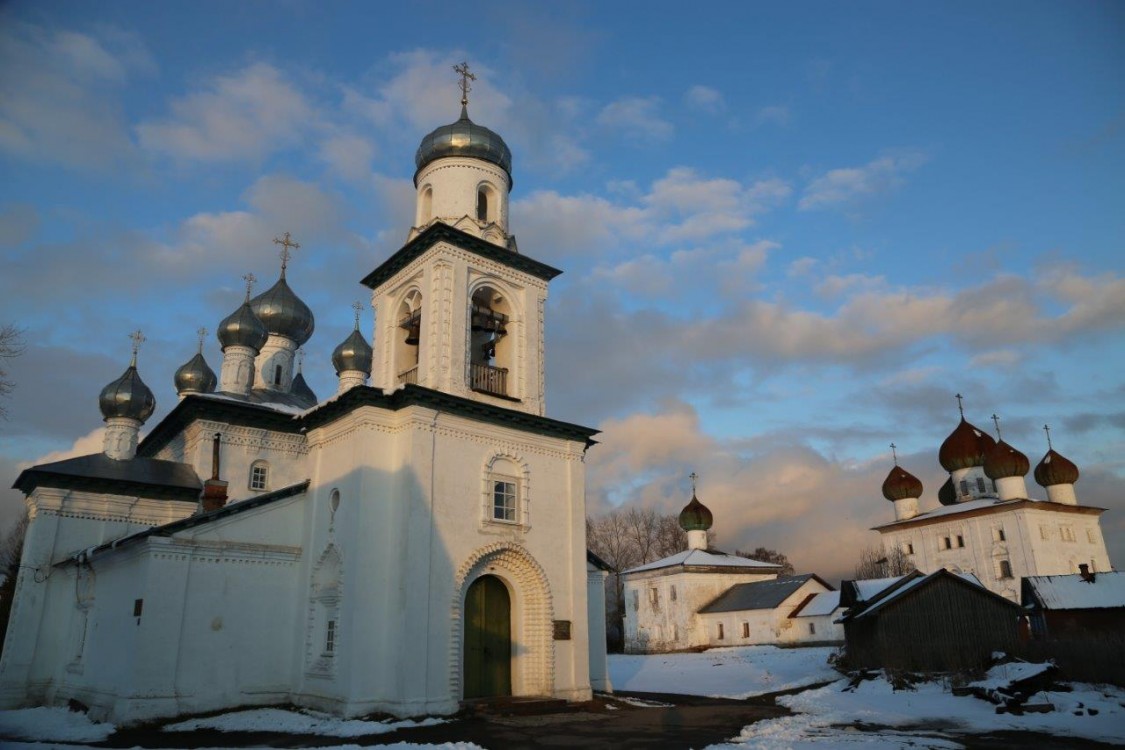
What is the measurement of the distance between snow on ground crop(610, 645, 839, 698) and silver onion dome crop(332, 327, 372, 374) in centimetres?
1369

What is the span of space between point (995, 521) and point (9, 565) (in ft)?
176

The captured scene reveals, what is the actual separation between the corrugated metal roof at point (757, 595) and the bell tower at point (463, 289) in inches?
1026

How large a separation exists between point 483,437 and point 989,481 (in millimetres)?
37942

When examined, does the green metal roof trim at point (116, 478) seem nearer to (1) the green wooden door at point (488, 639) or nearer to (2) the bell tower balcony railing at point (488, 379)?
(2) the bell tower balcony railing at point (488, 379)

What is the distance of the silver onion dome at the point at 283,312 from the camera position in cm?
2603

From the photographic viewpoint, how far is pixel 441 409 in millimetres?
15133

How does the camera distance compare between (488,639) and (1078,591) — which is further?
(1078,591)

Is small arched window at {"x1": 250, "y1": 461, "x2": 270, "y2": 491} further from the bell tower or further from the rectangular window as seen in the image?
the rectangular window

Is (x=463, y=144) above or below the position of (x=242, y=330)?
above

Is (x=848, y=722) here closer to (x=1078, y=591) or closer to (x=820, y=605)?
(x=1078, y=591)

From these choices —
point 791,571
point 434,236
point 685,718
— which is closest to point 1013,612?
point 685,718

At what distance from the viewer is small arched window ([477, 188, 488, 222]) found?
728 inches

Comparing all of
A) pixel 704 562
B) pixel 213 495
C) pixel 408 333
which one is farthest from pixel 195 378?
pixel 704 562

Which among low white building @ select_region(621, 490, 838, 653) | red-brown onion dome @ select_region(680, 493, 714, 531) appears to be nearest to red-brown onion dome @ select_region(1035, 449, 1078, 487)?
low white building @ select_region(621, 490, 838, 653)
